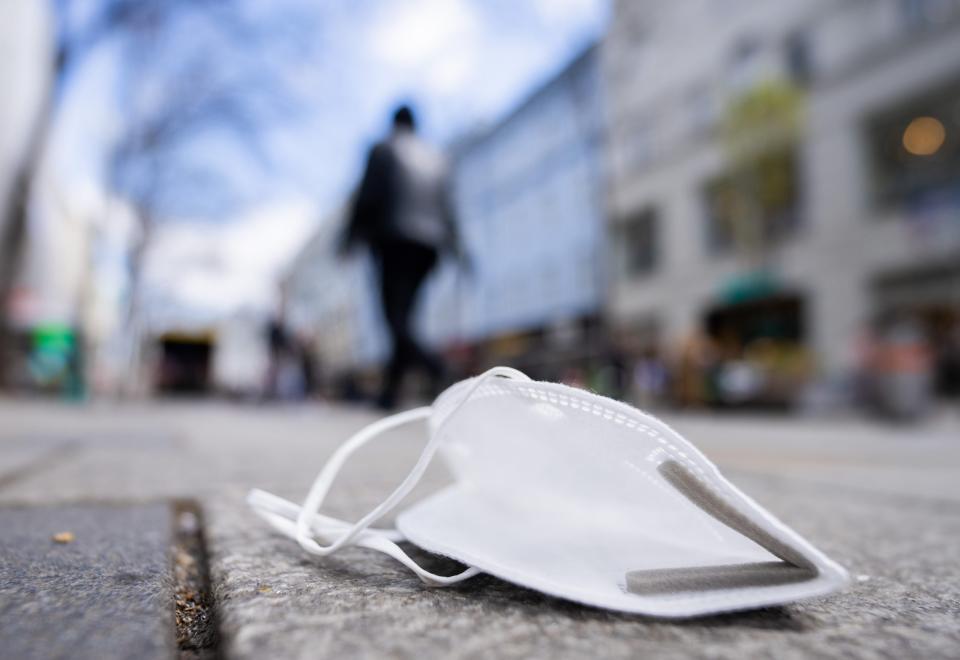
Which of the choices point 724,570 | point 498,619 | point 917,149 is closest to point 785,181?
point 917,149

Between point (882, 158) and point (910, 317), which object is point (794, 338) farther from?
point (882, 158)

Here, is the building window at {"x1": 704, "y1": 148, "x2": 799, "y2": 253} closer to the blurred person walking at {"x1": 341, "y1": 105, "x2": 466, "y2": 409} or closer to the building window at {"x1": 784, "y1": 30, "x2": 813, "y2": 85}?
the building window at {"x1": 784, "y1": 30, "x2": 813, "y2": 85}

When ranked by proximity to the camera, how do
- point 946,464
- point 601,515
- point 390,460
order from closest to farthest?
1. point 601,515
2. point 390,460
3. point 946,464

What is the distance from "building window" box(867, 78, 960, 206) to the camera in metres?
11.7

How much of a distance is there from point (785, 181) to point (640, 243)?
5071 mm

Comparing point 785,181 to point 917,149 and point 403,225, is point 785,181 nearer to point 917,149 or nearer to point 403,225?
point 917,149

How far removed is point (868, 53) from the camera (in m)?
12.8

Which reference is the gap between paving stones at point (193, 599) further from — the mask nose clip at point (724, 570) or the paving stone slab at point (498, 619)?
the mask nose clip at point (724, 570)

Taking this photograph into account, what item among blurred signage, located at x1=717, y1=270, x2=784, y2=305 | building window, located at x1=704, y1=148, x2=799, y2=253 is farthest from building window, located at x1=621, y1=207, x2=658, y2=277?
building window, located at x1=704, y1=148, x2=799, y2=253

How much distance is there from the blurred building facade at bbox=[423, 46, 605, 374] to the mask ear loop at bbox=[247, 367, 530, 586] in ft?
54.3

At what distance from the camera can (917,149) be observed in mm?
12211

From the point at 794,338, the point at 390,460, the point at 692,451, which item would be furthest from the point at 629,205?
the point at 692,451

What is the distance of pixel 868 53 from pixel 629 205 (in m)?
6.99

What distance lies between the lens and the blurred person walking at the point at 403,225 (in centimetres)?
398
